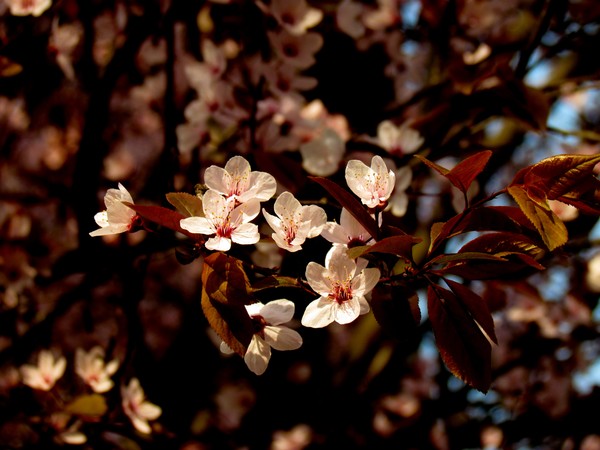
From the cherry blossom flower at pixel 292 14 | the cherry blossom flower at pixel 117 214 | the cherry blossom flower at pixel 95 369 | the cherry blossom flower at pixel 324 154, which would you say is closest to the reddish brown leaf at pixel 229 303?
the cherry blossom flower at pixel 117 214

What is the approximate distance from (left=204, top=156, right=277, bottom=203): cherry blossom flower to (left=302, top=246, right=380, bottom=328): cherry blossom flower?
0.32 feet

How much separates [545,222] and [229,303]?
1.05 feet

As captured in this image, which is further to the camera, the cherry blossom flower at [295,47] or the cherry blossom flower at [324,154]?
the cherry blossom flower at [295,47]

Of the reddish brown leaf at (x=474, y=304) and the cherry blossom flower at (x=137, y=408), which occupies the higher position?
the reddish brown leaf at (x=474, y=304)

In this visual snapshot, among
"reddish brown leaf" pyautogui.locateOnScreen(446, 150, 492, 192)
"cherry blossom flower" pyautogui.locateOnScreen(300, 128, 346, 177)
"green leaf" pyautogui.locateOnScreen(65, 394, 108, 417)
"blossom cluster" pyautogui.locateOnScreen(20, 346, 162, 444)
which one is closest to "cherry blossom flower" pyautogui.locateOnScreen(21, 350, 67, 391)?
"blossom cluster" pyautogui.locateOnScreen(20, 346, 162, 444)

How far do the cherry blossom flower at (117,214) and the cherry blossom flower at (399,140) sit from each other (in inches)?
25.8

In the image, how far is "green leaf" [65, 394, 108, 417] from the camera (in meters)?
1.14

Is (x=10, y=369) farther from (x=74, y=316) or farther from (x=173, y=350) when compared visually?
(x=74, y=316)

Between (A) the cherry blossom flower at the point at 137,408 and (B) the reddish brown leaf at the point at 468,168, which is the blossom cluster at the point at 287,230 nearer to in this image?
(B) the reddish brown leaf at the point at 468,168

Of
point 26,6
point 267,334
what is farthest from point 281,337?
point 26,6

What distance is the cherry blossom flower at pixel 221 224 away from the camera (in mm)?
605

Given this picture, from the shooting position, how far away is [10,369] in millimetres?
1803

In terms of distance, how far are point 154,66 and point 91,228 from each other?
87cm

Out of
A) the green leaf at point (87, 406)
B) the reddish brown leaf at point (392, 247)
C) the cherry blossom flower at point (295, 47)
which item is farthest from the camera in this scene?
the cherry blossom flower at point (295, 47)
